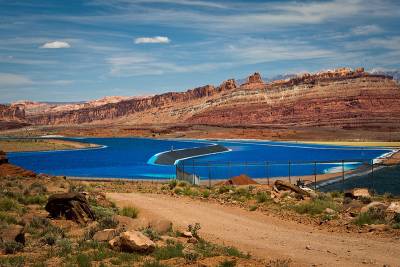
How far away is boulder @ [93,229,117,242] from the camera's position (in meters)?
11.4

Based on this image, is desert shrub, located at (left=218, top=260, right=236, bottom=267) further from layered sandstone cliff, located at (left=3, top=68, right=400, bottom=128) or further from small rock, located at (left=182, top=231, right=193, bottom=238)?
layered sandstone cliff, located at (left=3, top=68, right=400, bottom=128)

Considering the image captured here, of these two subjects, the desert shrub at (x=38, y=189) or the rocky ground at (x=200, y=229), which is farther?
the desert shrub at (x=38, y=189)

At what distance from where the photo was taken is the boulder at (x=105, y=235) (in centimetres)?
1142

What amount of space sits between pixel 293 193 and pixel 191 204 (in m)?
4.61

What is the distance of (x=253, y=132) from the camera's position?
386 feet

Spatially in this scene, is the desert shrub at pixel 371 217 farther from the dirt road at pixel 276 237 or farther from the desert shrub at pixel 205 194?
the desert shrub at pixel 205 194

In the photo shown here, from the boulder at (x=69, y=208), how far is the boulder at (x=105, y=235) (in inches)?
113

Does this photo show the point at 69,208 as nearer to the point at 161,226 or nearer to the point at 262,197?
the point at 161,226

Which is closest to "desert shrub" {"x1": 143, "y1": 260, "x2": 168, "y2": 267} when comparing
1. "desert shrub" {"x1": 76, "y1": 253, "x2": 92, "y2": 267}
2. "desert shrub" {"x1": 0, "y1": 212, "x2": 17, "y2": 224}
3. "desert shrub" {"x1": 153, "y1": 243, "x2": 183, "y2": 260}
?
"desert shrub" {"x1": 153, "y1": 243, "x2": 183, "y2": 260}

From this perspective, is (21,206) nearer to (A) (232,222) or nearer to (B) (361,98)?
(A) (232,222)

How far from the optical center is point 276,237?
1359 cm

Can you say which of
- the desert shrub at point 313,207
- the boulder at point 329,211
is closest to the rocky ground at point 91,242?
the desert shrub at point 313,207

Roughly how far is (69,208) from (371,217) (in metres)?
9.45

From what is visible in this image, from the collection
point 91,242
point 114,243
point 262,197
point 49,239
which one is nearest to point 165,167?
point 262,197
